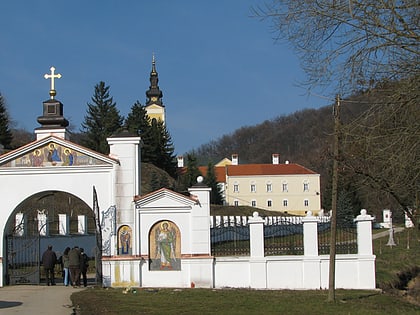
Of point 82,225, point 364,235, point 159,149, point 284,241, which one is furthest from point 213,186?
point 364,235

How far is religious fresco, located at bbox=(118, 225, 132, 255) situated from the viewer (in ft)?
70.1

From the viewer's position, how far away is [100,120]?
71.5 metres

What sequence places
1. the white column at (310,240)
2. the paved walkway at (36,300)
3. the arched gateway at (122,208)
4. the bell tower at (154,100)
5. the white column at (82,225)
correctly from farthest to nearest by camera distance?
1. the bell tower at (154,100)
2. the white column at (82,225)
3. the arched gateway at (122,208)
4. the white column at (310,240)
5. the paved walkway at (36,300)

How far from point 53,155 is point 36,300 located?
5.95 metres

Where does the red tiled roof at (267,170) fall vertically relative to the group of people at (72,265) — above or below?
above

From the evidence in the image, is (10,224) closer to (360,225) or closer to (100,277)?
(100,277)

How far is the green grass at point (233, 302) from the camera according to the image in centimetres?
1505

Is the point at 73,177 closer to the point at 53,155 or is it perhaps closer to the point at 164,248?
the point at 53,155

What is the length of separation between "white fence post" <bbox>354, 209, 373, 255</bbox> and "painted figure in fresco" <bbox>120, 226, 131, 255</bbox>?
7249mm

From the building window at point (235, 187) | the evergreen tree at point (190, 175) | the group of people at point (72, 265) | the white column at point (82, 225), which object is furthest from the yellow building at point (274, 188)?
the group of people at point (72, 265)

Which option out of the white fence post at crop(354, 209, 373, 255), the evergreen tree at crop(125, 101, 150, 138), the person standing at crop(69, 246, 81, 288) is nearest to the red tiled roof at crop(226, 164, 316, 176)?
the evergreen tree at crop(125, 101, 150, 138)

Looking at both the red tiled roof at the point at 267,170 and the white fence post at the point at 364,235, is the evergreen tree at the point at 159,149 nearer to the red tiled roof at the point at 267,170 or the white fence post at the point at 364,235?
the red tiled roof at the point at 267,170

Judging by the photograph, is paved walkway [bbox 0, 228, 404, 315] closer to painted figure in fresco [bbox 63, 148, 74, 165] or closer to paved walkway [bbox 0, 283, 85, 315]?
paved walkway [bbox 0, 283, 85, 315]

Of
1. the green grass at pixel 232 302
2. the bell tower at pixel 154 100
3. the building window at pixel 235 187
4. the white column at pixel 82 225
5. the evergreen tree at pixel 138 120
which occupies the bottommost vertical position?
the green grass at pixel 232 302
